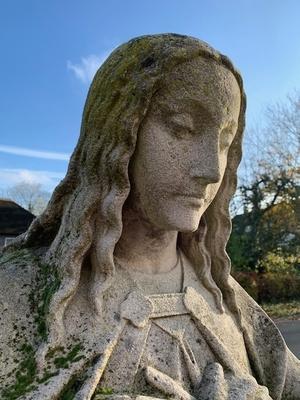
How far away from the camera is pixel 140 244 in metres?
2.26

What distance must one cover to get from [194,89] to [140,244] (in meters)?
0.73

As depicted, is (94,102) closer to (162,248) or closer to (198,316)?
(162,248)

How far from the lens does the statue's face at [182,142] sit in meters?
2.03

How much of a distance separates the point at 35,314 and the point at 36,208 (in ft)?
133

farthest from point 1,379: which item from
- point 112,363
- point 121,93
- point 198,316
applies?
point 121,93

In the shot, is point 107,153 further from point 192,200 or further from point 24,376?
point 24,376

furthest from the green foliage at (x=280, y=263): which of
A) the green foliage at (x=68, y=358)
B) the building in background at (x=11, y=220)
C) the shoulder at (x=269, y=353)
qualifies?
the green foliage at (x=68, y=358)

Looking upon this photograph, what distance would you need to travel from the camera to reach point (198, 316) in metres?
2.20

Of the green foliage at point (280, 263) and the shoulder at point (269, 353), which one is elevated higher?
the shoulder at point (269, 353)

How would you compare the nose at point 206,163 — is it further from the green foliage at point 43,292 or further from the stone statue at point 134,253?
the green foliage at point 43,292

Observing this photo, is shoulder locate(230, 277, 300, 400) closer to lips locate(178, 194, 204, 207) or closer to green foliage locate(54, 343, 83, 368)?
lips locate(178, 194, 204, 207)

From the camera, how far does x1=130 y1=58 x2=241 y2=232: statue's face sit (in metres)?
2.03

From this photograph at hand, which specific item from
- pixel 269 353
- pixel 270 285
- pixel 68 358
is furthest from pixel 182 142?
pixel 270 285

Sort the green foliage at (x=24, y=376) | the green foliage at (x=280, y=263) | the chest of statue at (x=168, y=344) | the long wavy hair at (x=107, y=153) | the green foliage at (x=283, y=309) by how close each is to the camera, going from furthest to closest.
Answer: the green foliage at (x=280, y=263) → the green foliage at (x=283, y=309) → the long wavy hair at (x=107, y=153) → the chest of statue at (x=168, y=344) → the green foliage at (x=24, y=376)
